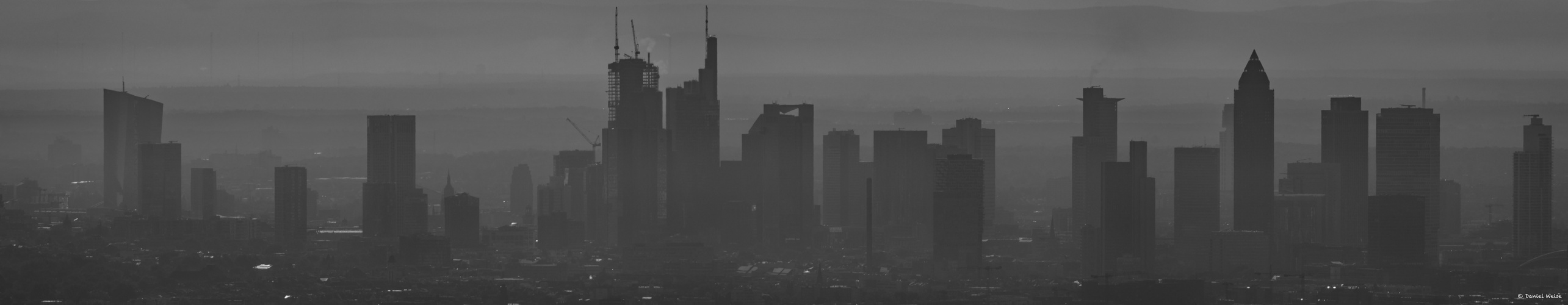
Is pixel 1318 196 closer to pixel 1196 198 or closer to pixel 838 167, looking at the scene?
pixel 1196 198

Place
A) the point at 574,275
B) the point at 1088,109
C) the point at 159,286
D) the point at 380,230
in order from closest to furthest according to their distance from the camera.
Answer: the point at 159,286 → the point at 574,275 → the point at 380,230 → the point at 1088,109

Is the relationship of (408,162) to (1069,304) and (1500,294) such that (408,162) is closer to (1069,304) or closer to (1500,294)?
(1069,304)

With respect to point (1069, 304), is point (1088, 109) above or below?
above

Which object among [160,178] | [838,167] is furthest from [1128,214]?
[160,178]

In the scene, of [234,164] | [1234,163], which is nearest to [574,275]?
[234,164]

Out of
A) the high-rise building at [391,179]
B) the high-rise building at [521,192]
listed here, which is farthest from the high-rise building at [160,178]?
the high-rise building at [521,192]

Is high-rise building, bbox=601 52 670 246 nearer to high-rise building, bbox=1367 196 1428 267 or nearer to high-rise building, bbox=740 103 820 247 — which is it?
high-rise building, bbox=740 103 820 247

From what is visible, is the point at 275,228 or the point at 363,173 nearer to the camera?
the point at 275,228
